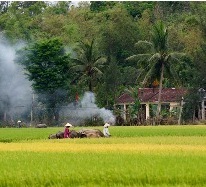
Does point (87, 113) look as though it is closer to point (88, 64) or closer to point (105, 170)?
point (88, 64)

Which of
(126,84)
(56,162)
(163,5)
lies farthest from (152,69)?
(56,162)

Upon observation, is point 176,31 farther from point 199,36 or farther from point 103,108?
point 103,108

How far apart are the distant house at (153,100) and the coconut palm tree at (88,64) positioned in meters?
2.91

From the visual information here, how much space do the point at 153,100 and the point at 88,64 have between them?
5.14 meters

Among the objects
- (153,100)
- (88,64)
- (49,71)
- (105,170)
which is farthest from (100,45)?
(105,170)

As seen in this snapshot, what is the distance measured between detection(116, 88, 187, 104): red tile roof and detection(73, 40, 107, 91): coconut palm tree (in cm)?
306

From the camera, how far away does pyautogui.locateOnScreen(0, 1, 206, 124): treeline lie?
149ft

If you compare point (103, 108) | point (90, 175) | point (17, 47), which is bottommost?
point (90, 175)

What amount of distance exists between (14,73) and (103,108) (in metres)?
6.77

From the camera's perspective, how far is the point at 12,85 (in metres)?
46.4

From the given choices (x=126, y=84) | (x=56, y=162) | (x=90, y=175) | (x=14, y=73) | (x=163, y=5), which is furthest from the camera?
(x=163, y=5)

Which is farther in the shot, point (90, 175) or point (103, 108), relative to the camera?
point (103, 108)

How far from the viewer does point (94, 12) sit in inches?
2522

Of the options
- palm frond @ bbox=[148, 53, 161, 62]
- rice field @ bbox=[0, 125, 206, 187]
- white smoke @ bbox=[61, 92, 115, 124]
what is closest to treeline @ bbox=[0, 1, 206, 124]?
white smoke @ bbox=[61, 92, 115, 124]
